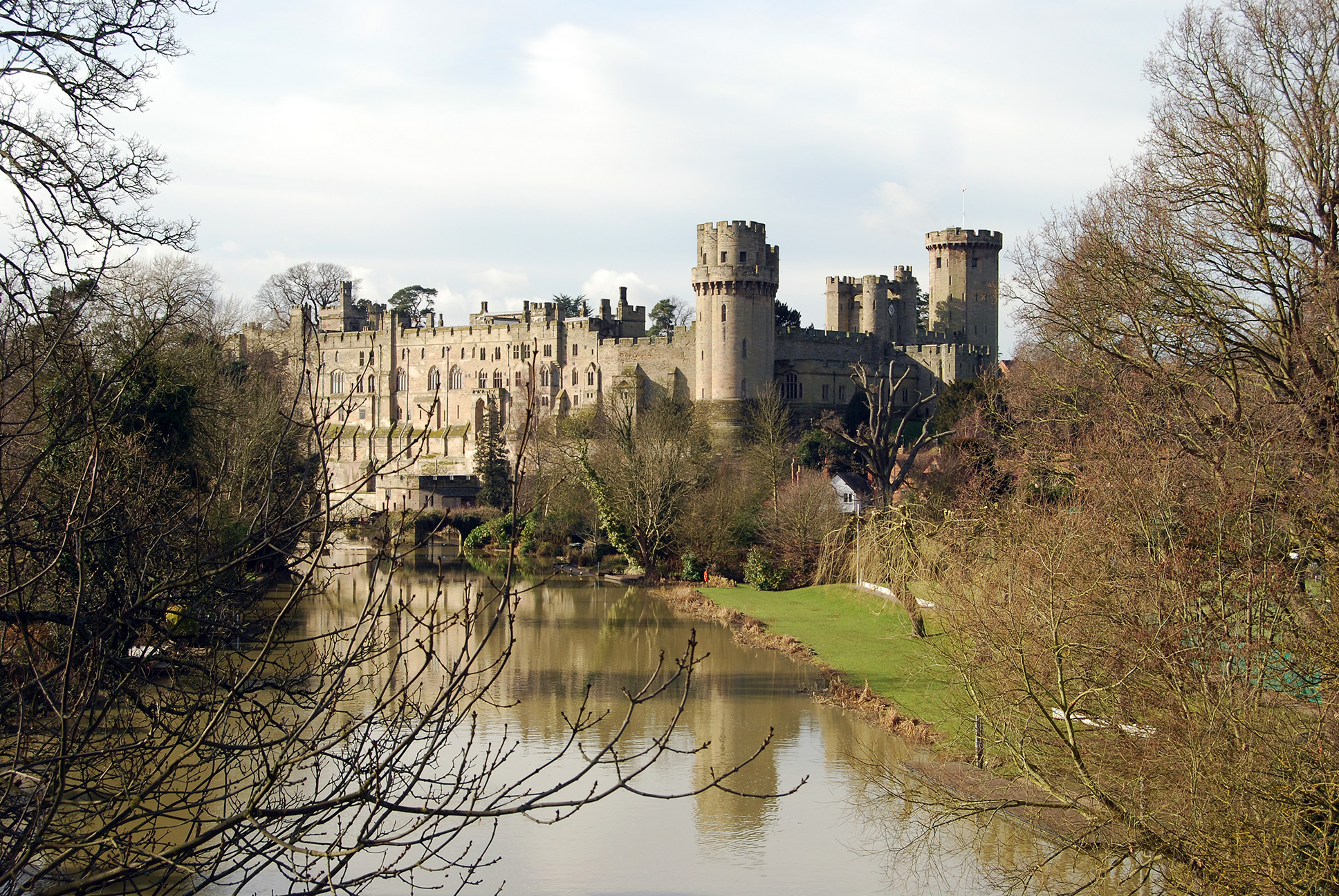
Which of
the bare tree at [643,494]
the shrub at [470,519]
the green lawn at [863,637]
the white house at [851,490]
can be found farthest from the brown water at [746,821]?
the shrub at [470,519]

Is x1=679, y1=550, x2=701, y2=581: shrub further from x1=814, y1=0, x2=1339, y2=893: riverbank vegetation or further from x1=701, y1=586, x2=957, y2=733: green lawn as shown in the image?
x1=814, y1=0, x2=1339, y2=893: riverbank vegetation

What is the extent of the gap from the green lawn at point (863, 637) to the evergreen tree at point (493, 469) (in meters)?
15.8

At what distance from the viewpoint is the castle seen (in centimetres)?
4741

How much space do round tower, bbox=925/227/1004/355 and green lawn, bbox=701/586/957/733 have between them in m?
30.6

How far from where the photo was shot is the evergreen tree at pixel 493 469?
134 ft

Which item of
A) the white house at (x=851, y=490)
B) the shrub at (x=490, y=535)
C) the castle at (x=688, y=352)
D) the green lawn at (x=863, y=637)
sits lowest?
the green lawn at (x=863, y=637)

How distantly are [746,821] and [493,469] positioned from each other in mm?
32193

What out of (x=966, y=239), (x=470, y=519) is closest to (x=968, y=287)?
(x=966, y=239)

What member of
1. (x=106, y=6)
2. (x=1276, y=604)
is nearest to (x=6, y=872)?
(x=106, y=6)

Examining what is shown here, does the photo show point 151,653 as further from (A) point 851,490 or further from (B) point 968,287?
(B) point 968,287

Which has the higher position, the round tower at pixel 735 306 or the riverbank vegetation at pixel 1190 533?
the round tower at pixel 735 306

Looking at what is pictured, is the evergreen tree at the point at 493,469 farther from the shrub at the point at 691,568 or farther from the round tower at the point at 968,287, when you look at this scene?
the round tower at the point at 968,287

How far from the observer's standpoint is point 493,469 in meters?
42.6

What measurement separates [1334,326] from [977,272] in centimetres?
4429
